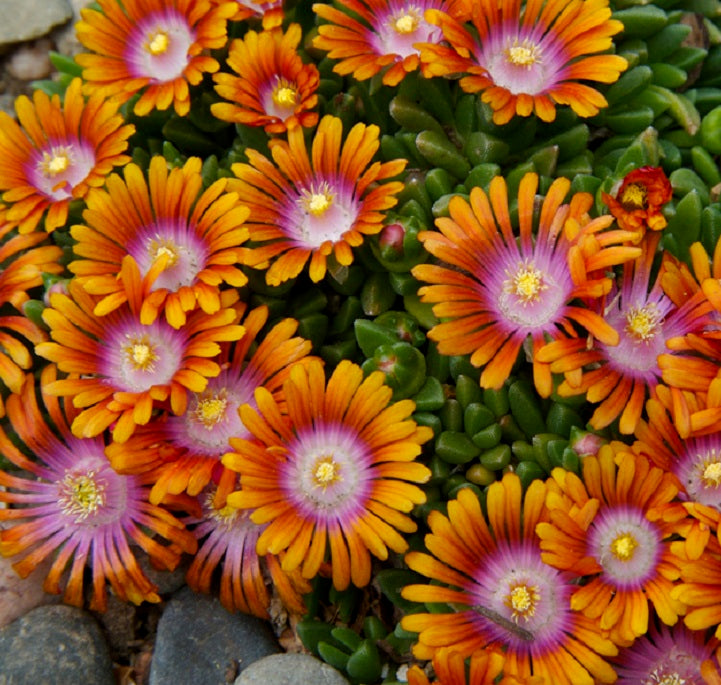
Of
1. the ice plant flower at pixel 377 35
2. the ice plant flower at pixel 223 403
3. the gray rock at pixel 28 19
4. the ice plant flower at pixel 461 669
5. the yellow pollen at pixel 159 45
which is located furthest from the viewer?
the gray rock at pixel 28 19

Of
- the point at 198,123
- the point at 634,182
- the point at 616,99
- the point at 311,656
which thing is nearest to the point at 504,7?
the point at 616,99

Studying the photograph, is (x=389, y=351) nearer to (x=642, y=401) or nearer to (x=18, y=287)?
(x=642, y=401)

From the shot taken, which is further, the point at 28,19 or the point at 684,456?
the point at 28,19

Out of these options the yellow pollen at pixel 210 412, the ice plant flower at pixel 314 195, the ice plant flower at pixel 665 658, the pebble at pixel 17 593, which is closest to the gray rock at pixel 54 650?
the pebble at pixel 17 593

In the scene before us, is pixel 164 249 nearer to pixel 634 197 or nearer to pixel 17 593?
pixel 17 593

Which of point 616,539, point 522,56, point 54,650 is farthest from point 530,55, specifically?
point 54,650

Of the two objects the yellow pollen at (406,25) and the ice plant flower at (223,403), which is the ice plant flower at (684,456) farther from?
the yellow pollen at (406,25)
